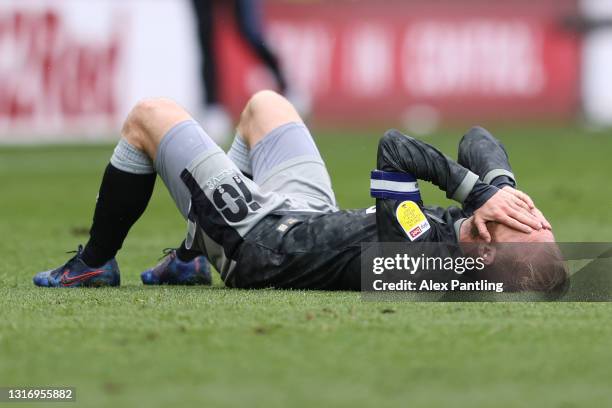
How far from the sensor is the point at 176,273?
4.91 metres

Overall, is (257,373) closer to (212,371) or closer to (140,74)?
(212,371)

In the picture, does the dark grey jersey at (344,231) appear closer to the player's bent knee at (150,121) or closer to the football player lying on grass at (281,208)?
the football player lying on grass at (281,208)

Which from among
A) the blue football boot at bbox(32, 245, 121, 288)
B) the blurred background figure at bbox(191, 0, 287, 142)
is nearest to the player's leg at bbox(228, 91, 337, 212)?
the blue football boot at bbox(32, 245, 121, 288)

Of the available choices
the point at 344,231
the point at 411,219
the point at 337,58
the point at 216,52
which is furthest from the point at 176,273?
the point at 337,58

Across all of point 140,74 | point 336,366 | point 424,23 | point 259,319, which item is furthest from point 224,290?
point 424,23

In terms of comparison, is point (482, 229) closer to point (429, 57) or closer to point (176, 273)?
point (176, 273)

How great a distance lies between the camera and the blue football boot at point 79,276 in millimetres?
4660

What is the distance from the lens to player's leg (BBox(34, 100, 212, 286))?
15.0 feet

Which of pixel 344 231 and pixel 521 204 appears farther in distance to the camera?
pixel 344 231

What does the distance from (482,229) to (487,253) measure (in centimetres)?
9

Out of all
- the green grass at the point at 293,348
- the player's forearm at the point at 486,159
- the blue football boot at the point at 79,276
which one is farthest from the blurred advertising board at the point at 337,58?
A: the player's forearm at the point at 486,159

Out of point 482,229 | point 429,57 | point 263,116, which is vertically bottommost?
point 429,57

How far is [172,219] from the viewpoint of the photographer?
8.32 metres

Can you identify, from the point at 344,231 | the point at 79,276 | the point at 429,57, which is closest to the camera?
the point at 344,231
